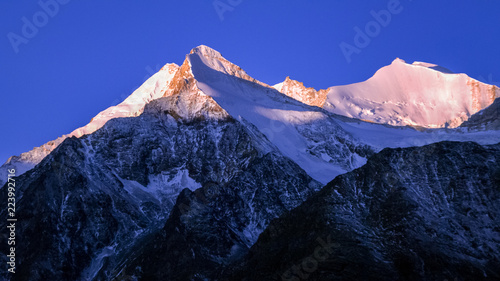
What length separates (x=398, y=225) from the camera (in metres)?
93.6

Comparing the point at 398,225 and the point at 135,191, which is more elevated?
the point at 135,191

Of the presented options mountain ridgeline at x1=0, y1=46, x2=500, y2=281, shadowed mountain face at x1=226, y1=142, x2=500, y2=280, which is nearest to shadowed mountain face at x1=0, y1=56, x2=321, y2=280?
mountain ridgeline at x1=0, y1=46, x2=500, y2=281

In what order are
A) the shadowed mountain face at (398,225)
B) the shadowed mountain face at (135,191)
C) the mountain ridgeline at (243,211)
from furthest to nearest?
1. the shadowed mountain face at (135,191)
2. the mountain ridgeline at (243,211)
3. the shadowed mountain face at (398,225)

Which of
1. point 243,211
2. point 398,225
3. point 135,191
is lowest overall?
point 398,225

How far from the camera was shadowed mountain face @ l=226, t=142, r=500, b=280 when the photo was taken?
85.6m

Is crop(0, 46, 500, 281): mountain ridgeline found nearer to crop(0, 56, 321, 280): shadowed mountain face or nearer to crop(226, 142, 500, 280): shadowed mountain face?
crop(226, 142, 500, 280): shadowed mountain face

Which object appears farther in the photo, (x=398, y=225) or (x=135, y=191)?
(x=135, y=191)

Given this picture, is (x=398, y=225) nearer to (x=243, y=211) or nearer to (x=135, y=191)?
(x=243, y=211)

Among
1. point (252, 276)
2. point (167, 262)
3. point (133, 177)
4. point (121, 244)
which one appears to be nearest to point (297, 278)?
point (252, 276)

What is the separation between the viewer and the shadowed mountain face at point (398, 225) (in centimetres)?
8562

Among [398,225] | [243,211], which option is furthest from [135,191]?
[398,225]

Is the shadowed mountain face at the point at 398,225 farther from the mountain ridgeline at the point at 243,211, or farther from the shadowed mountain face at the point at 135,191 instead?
the shadowed mountain face at the point at 135,191

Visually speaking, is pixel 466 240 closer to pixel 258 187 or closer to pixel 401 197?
pixel 401 197

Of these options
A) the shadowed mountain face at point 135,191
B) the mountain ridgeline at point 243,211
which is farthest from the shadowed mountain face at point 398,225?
the shadowed mountain face at point 135,191
